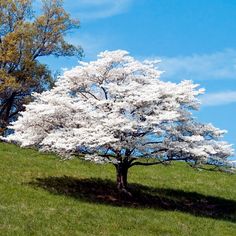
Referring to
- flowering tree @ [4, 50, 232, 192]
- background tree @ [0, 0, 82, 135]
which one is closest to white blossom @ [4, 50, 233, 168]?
flowering tree @ [4, 50, 232, 192]

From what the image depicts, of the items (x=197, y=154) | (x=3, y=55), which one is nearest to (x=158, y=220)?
(x=197, y=154)

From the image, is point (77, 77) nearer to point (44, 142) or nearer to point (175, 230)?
point (44, 142)

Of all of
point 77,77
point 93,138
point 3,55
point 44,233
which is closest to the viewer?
point 44,233

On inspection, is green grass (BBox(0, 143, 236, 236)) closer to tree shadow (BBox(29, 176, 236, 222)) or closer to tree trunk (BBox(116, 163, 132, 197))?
tree shadow (BBox(29, 176, 236, 222))

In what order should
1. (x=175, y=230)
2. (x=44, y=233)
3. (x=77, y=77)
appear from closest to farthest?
(x=44, y=233)
(x=175, y=230)
(x=77, y=77)

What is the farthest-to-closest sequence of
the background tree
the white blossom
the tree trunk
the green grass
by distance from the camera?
1. the background tree
2. the tree trunk
3. the white blossom
4. the green grass

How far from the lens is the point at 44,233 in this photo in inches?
709

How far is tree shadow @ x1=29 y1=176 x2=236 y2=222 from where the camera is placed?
25677 mm

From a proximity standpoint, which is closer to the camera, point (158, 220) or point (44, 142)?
point (158, 220)

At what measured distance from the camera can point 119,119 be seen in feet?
78.7

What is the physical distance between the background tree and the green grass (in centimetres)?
1674

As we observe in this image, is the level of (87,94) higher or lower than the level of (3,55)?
lower

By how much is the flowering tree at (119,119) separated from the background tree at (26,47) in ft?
82.0

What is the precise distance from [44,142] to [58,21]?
1280 inches
